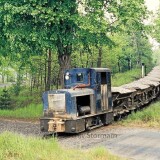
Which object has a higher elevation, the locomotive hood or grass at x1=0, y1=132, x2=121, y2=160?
the locomotive hood

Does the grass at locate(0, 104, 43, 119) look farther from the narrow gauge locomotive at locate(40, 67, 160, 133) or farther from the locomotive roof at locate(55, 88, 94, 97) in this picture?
the locomotive roof at locate(55, 88, 94, 97)

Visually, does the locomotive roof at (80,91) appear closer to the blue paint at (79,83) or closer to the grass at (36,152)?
the blue paint at (79,83)

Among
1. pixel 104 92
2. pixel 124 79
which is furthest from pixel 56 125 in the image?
pixel 124 79

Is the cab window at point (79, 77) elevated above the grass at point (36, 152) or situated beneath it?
elevated above

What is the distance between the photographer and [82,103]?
16.6 meters

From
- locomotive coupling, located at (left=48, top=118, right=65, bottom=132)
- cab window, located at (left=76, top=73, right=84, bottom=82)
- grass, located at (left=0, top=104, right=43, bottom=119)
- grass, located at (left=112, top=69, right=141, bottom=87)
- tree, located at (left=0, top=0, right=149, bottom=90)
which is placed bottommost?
grass, located at (left=0, top=104, right=43, bottom=119)

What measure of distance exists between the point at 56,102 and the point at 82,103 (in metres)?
1.48

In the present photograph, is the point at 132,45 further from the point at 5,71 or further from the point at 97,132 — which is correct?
the point at 97,132

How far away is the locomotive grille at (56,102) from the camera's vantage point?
51.0 ft

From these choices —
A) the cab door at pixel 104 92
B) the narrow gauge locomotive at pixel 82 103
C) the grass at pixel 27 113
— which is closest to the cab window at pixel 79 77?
the narrow gauge locomotive at pixel 82 103

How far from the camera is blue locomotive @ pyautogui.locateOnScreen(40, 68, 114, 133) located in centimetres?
1530

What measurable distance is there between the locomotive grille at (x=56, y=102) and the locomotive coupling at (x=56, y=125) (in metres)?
0.55

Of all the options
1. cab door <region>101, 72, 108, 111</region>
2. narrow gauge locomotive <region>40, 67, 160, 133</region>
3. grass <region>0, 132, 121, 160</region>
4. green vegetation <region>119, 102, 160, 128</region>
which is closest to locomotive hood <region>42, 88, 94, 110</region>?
narrow gauge locomotive <region>40, 67, 160, 133</region>

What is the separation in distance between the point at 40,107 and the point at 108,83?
8660mm
